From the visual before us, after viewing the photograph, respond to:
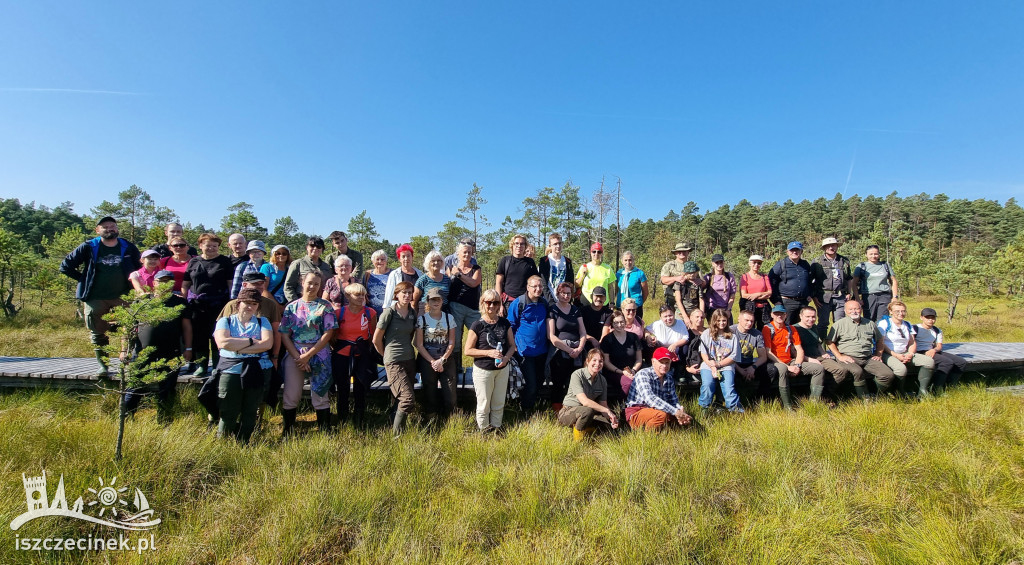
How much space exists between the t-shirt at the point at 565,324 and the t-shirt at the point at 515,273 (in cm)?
61

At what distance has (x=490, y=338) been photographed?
14.8 feet

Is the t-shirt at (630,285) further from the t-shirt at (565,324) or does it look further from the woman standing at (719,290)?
the t-shirt at (565,324)

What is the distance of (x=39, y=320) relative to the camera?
41.7 feet

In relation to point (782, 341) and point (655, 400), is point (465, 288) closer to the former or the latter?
point (655, 400)

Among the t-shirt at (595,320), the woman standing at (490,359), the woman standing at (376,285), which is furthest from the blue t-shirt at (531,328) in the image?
the woman standing at (376,285)

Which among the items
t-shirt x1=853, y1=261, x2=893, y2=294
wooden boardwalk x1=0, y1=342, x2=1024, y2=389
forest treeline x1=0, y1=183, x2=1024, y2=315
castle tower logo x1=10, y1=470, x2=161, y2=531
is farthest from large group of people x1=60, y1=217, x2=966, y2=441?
forest treeline x1=0, y1=183, x2=1024, y2=315

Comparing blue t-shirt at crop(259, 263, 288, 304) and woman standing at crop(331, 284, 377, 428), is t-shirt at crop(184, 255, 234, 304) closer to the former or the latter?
blue t-shirt at crop(259, 263, 288, 304)

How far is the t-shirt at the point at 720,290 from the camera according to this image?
641 cm

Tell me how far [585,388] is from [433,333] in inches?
76.2

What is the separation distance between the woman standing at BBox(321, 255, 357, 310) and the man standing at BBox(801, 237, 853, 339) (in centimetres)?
772

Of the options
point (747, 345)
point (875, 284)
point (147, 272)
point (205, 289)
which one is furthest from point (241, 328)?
point (875, 284)

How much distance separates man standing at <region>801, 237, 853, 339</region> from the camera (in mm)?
6711

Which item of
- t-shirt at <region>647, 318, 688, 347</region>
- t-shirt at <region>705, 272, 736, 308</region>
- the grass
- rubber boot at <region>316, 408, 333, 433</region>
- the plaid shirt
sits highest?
t-shirt at <region>705, 272, 736, 308</region>

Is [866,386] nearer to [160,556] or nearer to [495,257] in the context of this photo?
[160,556]
